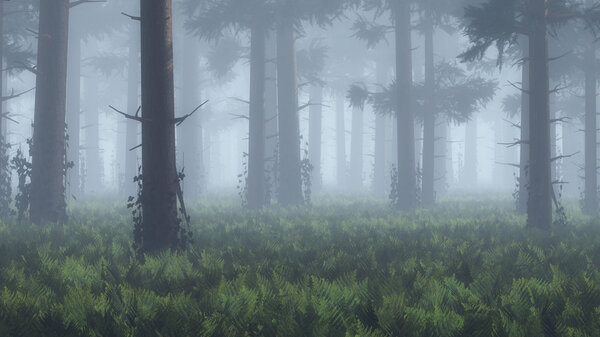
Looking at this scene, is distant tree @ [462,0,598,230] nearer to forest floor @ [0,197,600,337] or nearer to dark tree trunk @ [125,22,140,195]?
forest floor @ [0,197,600,337]

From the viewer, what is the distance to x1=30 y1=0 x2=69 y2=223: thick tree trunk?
10875mm

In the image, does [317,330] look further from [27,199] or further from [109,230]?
[27,199]

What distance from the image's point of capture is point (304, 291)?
13.4ft

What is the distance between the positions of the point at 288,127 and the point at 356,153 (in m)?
21.2

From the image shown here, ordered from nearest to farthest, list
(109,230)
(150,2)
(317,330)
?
1. (317,330)
2. (150,2)
3. (109,230)

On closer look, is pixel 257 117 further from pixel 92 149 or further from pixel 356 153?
pixel 356 153

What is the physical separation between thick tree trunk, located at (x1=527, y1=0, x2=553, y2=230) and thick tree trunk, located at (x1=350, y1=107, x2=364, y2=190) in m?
26.0

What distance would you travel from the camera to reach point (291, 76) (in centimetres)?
1811

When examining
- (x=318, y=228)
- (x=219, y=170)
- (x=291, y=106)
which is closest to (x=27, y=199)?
(x=318, y=228)

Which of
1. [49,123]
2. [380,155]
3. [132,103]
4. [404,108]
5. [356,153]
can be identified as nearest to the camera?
[49,123]

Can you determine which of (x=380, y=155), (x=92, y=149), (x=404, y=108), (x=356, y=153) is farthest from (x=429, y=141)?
(x=92, y=149)

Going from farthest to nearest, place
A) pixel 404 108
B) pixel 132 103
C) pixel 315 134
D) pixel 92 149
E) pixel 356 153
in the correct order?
1. pixel 356 153
2. pixel 92 149
3. pixel 315 134
4. pixel 132 103
5. pixel 404 108

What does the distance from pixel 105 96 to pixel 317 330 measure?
1624 inches

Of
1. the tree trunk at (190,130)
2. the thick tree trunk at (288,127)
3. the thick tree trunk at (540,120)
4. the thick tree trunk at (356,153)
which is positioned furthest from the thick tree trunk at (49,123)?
the thick tree trunk at (356,153)
